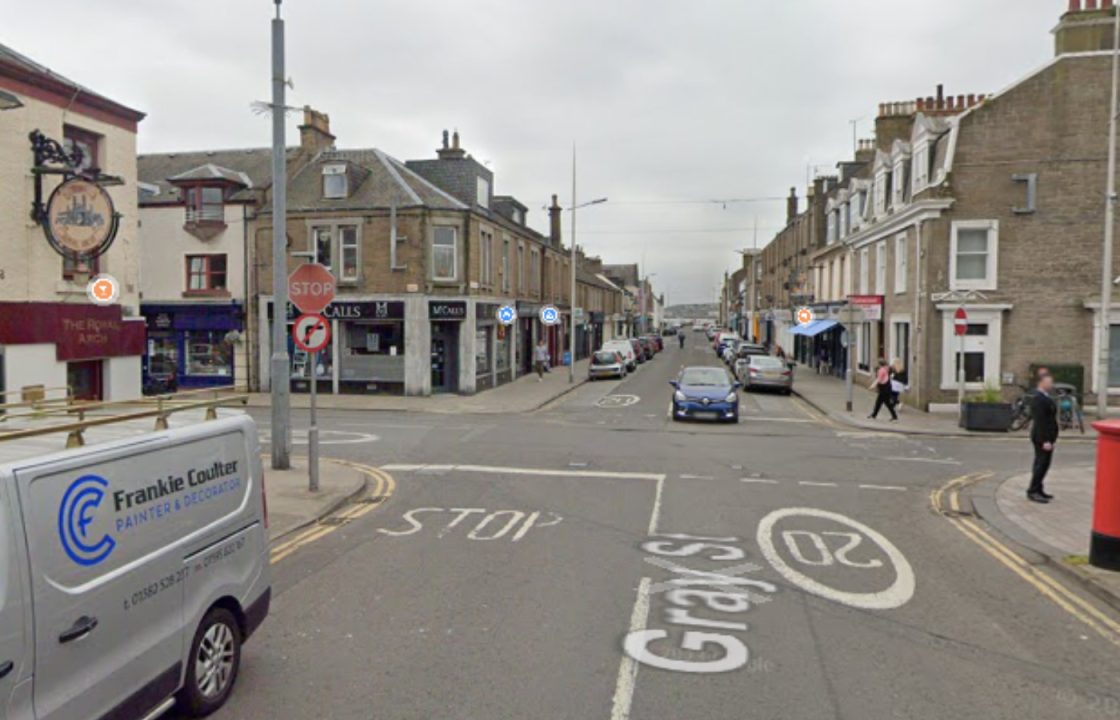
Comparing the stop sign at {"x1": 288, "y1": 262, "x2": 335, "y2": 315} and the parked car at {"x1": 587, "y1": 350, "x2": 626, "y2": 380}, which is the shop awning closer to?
the parked car at {"x1": 587, "y1": 350, "x2": 626, "y2": 380}

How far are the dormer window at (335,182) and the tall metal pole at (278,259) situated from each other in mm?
16151

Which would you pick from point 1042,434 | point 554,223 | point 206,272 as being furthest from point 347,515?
point 554,223

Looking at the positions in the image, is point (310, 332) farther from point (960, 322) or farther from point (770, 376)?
point (770, 376)

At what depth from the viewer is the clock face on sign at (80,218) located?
12617 millimetres

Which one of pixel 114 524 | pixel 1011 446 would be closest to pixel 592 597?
pixel 114 524

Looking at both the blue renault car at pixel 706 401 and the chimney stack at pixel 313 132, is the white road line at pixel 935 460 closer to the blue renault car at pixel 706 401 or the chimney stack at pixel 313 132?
the blue renault car at pixel 706 401

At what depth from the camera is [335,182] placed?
28.5 m

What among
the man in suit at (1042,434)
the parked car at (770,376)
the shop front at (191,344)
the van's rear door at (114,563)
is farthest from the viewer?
the parked car at (770,376)

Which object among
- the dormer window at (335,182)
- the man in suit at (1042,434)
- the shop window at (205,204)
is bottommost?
the man in suit at (1042,434)

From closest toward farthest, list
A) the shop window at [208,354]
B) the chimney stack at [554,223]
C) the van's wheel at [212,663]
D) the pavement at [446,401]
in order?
the van's wheel at [212,663] < the pavement at [446,401] < the shop window at [208,354] < the chimney stack at [554,223]

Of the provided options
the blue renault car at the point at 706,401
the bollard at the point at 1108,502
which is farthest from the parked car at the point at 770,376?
the bollard at the point at 1108,502

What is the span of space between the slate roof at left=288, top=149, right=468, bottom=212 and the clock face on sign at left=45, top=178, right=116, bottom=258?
1447cm

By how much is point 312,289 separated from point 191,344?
20.1 metres

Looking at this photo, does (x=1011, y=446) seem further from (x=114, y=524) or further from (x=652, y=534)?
(x=114, y=524)
